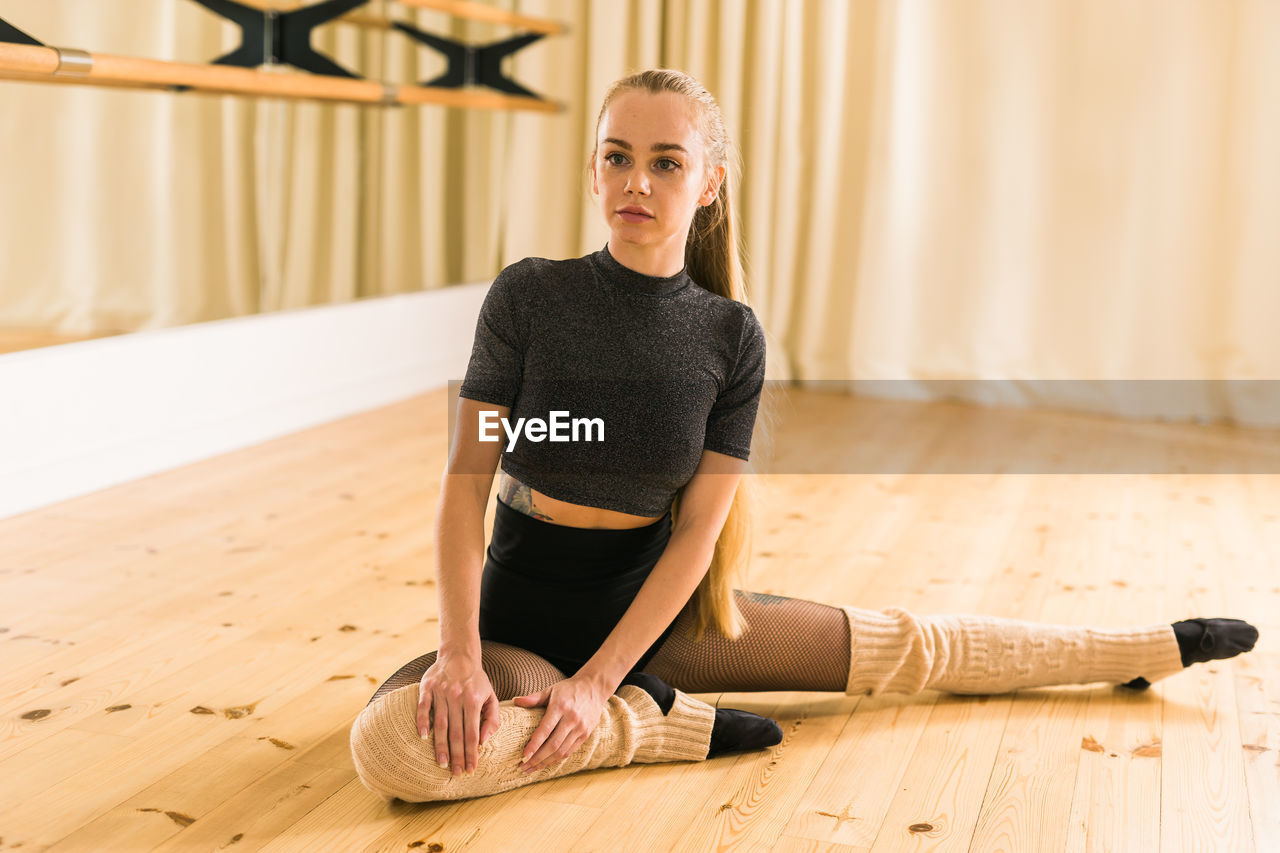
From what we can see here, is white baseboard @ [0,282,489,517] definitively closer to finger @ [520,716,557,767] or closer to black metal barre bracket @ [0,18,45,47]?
black metal barre bracket @ [0,18,45,47]

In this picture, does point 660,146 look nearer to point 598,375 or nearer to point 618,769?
point 598,375

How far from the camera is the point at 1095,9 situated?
3453 millimetres

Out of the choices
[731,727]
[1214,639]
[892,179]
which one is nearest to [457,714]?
[731,727]

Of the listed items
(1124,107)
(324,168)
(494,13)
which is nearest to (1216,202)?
(1124,107)

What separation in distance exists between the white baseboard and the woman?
1.31m

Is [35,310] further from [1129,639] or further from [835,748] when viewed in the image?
[1129,639]

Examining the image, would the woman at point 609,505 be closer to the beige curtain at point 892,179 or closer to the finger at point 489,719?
the finger at point 489,719

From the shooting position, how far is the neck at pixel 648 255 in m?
1.34

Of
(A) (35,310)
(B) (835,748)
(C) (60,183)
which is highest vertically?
(C) (60,183)

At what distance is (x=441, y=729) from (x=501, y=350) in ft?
1.27

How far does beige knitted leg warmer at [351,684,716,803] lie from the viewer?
122 centimetres

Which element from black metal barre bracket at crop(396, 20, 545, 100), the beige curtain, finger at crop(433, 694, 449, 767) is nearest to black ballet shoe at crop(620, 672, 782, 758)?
finger at crop(433, 694, 449, 767)

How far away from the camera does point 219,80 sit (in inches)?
108

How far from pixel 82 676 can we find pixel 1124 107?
3.00 meters
